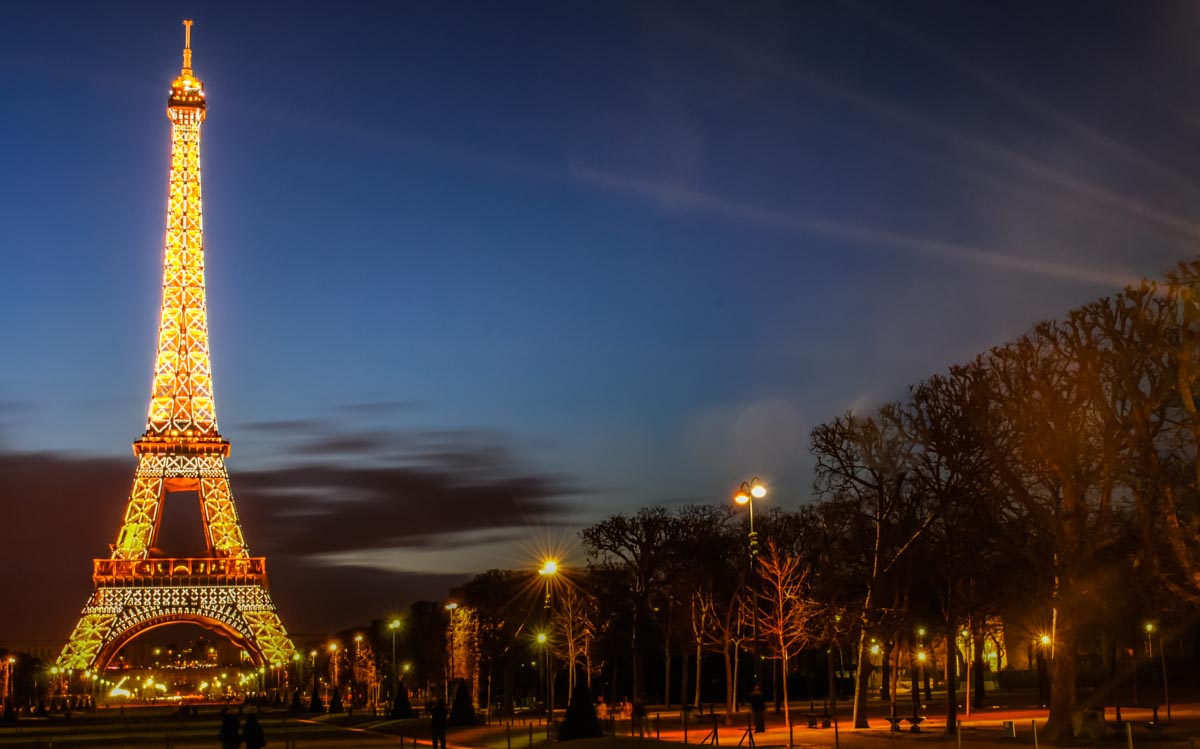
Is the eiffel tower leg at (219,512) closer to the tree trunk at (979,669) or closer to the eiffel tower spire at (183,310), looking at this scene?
the eiffel tower spire at (183,310)

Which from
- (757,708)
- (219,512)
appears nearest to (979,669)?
(757,708)

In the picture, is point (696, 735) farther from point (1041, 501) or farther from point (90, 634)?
point (90, 634)

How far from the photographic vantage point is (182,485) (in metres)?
140

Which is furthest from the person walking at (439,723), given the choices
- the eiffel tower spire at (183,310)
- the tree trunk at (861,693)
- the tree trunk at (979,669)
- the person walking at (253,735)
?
the eiffel tower spire at (183,310)

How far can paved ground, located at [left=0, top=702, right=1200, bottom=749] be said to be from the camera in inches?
1518

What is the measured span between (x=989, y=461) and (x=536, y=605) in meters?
69.1

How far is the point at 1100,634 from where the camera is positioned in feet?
248

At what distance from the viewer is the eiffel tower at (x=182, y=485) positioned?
136 meters

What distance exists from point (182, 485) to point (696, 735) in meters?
103

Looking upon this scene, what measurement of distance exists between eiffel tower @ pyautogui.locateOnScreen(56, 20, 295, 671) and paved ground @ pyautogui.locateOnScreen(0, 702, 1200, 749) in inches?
2359

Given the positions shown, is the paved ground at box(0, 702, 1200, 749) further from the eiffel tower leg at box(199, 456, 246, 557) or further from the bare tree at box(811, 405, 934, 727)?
the eiffel tower leg at box(199, 456, 246, 557)

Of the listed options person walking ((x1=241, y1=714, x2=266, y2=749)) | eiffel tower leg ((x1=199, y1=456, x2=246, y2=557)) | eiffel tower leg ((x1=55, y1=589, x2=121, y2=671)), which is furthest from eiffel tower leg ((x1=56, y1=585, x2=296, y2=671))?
person walking ((x1=241, y1=714, x2=266, y2=749))

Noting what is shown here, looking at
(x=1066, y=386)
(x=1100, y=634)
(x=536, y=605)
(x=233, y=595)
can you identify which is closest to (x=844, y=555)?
(x=1100, y=634)

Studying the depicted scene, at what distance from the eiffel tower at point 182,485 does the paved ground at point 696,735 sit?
59924 millimetres
